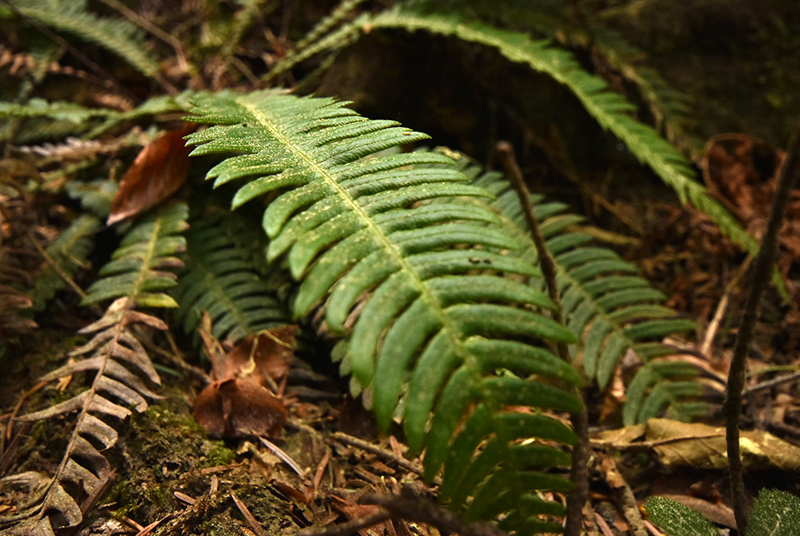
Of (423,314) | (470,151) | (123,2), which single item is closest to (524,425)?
(423,314)

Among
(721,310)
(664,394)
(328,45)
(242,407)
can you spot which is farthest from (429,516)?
(328,45)

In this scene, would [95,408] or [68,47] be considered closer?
[95,408]

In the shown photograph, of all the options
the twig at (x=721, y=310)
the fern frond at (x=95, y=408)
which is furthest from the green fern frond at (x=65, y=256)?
the twig at (x=721, y=310)

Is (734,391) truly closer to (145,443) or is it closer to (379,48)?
(145,443)

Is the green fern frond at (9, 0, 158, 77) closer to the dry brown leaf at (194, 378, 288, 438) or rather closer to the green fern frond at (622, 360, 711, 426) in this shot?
the dry brown leaf at (194, 378, 288, 438)

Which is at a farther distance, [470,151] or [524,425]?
[470,151]

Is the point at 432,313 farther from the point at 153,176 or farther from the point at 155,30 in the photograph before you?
the point at 155,30

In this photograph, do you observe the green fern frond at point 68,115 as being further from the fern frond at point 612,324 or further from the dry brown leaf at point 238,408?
the fern frond at point 612,324

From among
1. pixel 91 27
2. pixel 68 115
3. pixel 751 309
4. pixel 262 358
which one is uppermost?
pixel 91 27
